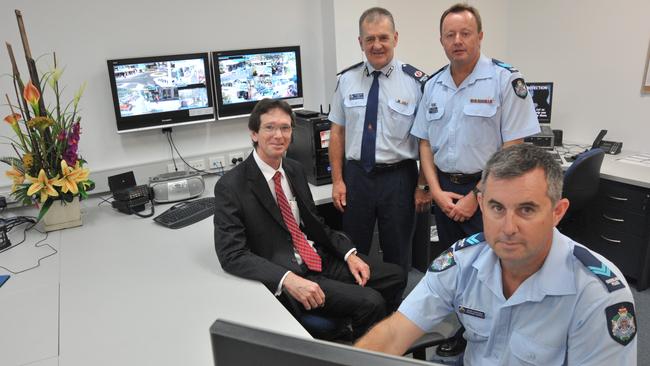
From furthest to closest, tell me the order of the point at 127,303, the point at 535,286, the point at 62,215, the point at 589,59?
the point at 589,59 → the point at 62,215 → the point at 127,303 → the point at 535,286

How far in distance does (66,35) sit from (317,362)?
2.82m

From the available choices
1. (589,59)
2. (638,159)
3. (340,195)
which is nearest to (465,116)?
(340,195)

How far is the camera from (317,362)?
0.47m

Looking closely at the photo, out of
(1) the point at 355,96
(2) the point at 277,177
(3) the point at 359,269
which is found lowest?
(3) the point at 359,269

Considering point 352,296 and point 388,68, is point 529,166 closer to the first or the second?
point 352,296

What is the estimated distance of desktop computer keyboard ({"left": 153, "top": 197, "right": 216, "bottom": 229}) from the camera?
229 centimetres

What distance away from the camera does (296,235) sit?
1.95 meters

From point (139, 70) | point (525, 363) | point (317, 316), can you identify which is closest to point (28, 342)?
point (317, 316)

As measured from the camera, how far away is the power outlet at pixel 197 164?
304cm

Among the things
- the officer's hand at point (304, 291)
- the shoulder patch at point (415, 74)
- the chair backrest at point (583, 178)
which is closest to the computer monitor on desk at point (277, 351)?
the officer's hand at point (304, 291)

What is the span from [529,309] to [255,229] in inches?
42.5

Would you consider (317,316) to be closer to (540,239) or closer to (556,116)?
(540,239)

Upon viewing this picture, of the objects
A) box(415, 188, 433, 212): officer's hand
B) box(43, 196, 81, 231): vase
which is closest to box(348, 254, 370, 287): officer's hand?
box(415, 188, 433, 212): officer's hand

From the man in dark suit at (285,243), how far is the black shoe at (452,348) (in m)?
0.44
